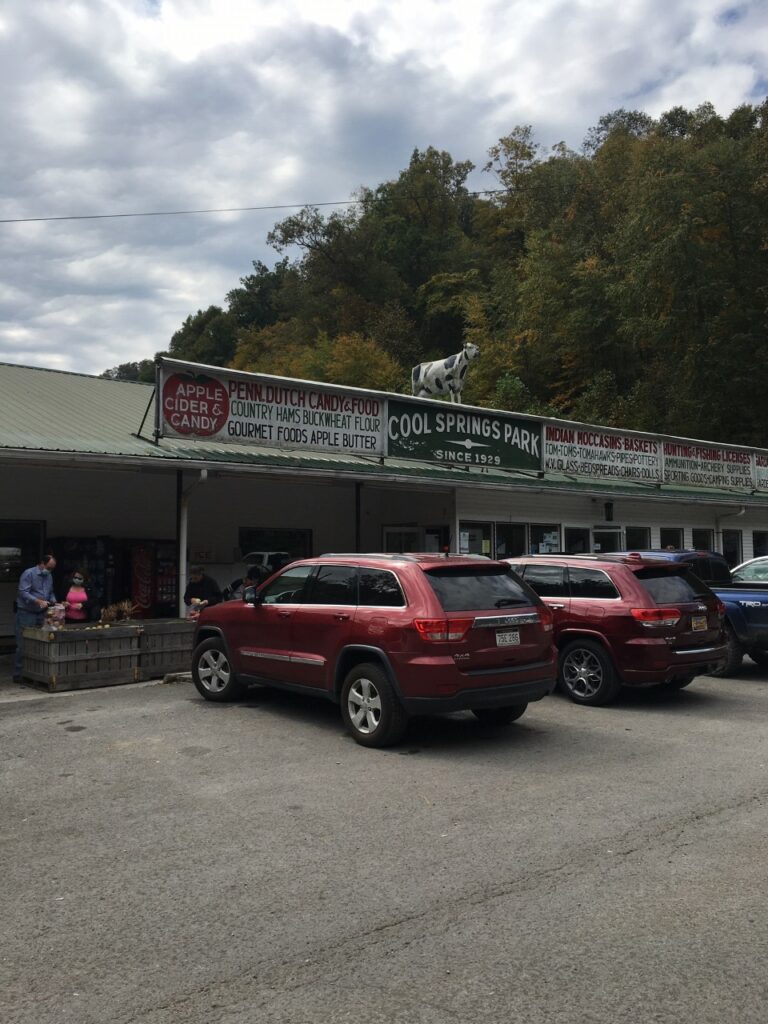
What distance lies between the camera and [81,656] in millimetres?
10969

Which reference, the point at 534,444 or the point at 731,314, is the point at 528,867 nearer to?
the point at 534,444

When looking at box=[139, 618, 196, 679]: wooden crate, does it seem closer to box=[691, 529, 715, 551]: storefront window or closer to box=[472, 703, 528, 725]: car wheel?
box=[472, 703, 528, 725]: car wheel

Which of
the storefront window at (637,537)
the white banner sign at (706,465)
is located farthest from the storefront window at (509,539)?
the white banner sign at (706,465)

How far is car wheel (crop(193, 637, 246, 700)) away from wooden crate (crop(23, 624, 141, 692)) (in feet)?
5.05

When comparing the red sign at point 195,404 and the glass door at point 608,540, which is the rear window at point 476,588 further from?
the glass door at point 608,540

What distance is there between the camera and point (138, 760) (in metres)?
7.49

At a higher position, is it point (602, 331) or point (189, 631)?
point (602, 331)

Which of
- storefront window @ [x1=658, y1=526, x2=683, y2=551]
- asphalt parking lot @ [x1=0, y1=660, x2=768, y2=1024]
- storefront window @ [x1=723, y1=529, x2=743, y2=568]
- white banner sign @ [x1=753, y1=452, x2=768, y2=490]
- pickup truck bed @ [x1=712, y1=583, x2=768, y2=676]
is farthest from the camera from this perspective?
white banner sign @ [x1=753, y1=452, x2=768, y2=490]

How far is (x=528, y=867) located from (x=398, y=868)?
736 mm

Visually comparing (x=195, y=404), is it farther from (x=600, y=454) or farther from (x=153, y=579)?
(x=600, y=454)

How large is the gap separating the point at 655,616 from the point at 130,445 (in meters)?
7.91

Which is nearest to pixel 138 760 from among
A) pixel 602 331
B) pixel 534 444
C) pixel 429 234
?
pixel 534 444

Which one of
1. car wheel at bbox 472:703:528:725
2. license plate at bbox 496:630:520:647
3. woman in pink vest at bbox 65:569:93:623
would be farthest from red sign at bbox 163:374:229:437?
license plate at bbox 496:630:520:647

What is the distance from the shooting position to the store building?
1355 cm
